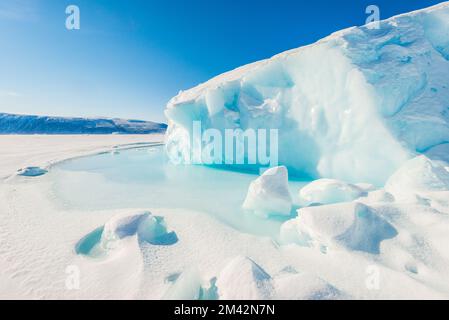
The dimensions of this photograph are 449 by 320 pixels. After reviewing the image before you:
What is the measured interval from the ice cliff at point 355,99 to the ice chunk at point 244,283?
5281mm

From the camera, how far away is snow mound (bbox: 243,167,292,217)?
3.99 m

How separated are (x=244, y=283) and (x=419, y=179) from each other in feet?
14.1

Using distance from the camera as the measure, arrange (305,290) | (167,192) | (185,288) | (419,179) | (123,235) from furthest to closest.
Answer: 1. (167,192)
2. (419,179)
3. (123,235)
4. (185,288)
5. (305,290)

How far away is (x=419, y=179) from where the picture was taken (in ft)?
13.6

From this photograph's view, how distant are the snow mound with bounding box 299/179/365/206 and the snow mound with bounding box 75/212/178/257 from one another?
3085 millimetres

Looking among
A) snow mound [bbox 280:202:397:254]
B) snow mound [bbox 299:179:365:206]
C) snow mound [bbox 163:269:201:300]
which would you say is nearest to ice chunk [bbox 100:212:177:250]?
snow mound [bbox 163:269:201:300]

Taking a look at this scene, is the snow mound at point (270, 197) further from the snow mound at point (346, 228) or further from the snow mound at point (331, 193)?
the snow mound at point (346, 228)

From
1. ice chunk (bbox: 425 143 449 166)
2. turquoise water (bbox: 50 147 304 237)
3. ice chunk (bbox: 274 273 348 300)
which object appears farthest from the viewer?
ice chunk (bbox: 425 143 449 166)

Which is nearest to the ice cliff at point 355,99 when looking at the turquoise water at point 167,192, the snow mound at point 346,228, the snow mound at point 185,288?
the turquoise water at point 167,192

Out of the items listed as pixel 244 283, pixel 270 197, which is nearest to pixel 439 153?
pixel 270 197

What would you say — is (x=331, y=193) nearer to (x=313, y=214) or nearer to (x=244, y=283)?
(x=313, y=214)

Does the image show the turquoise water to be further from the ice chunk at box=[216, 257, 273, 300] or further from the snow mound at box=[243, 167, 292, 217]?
the ice chunk at box=[216, 257, 273, 300]
